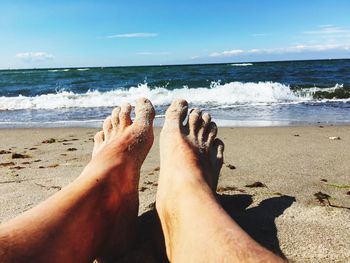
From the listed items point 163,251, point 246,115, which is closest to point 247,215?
point 163,251

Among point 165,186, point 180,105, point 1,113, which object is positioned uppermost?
point 180,105

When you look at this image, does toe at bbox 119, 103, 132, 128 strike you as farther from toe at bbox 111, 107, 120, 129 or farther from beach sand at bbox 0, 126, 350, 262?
beach sand at bbox 0, 126, 350, 262

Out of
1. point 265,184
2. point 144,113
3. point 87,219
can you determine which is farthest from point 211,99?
point 87,219

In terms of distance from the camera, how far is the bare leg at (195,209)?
43.8 inches

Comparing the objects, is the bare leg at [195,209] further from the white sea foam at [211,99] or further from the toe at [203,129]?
the white sea foam at [211,99]

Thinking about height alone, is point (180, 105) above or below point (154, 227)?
above

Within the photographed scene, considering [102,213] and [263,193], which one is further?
[263,193]

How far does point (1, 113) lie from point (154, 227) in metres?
7.38

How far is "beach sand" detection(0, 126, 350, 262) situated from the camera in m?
1.63

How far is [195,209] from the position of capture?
1.38m

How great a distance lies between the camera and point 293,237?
1.64m

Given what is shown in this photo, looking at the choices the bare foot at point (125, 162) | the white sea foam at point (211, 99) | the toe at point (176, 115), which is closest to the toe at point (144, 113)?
the bare foot at point (125, 162)

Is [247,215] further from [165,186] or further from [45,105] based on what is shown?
[45,105]

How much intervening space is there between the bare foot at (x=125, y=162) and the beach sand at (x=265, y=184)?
0.25ft
